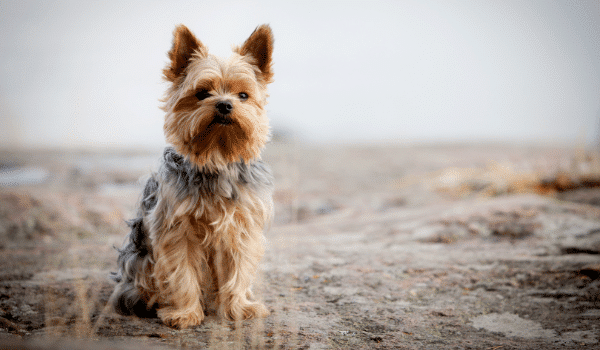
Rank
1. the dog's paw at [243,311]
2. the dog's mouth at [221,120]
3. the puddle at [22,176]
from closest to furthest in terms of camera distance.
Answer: the dog's mouth at [221,120] → the dog's paw at [243,311] → the puddle at [22,176]

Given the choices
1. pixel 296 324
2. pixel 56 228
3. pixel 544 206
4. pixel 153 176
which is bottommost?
pixel 56 228

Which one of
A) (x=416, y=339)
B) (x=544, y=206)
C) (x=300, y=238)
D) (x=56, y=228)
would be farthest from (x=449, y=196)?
(x=56, y=228)

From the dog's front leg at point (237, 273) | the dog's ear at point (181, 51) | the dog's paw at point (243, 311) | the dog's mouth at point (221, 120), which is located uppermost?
the dog's ear at point (181, 51)

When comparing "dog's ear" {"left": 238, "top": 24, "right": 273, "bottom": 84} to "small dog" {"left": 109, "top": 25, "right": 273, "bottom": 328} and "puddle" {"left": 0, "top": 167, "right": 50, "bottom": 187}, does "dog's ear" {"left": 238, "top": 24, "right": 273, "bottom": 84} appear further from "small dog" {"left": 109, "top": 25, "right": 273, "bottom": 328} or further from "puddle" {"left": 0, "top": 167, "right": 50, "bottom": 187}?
"puddle" {"left": 0, "top": 167, "right": 50, "bottom": 187}

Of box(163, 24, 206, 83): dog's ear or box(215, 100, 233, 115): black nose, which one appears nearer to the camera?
box(215, 100, 233, 115): black nose

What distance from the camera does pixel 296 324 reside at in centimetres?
326

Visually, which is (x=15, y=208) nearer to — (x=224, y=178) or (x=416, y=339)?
(x=224, y=178)

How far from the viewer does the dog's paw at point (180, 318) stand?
3.20 meters

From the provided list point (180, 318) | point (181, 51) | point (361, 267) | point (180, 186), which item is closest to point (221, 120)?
point (180, 186)

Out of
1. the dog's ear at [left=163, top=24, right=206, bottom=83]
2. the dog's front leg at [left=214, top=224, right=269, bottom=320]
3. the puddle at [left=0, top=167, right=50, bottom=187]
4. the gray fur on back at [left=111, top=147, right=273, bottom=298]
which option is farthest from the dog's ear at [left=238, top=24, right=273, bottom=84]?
the puddle at [left=0, top=167, right=50, bottom=187]

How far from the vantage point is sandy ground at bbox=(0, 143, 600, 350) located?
305 centimetres

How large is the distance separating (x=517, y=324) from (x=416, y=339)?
1078 millimetres

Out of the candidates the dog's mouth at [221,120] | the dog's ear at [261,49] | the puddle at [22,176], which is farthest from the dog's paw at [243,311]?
the puddle at [22,176]

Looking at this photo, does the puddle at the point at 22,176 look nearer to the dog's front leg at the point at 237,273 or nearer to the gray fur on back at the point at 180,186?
the gray fur on back at the point at 180,186
